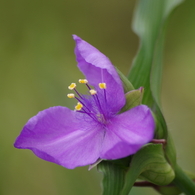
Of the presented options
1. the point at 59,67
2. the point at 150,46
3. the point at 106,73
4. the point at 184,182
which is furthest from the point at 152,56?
the point at 59,67

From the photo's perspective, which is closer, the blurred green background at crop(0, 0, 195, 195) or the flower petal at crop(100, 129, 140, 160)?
the flower petal at crop(100, 129, 140, 160)

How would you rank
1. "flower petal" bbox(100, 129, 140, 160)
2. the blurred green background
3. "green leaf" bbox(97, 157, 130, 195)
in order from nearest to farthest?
"flower petal" bbox(100, 129, 140, 160), "green leaf" bbox(97, 157, 130, 195), the blurred green background

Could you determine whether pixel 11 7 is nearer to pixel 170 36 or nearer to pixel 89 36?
pixel 89 36

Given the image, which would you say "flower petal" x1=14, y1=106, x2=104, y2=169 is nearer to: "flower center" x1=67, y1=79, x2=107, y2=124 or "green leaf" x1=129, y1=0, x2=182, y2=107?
"flower center" x1=67, y1=79, x2=107, y2=124

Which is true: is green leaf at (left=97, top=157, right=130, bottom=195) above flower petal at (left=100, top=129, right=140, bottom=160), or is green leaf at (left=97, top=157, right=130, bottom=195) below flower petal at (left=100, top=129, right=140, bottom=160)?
below

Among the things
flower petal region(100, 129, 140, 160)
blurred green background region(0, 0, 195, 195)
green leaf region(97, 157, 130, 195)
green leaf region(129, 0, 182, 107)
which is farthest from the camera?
blurred green background region(0, 0, 195, 195)

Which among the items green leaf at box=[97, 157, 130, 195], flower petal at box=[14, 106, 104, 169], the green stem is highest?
flower petal at box=[14, 106, 104, 169]

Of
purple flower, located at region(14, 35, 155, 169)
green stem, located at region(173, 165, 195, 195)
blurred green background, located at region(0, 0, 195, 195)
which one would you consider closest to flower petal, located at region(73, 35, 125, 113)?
purple flower, located at region(14, 35, 155, 169)
